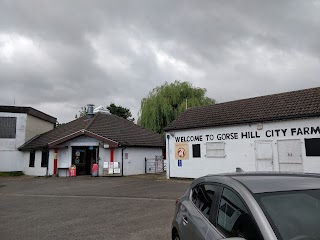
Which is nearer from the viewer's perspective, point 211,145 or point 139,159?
point 211,145

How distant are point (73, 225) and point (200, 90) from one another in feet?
99.6

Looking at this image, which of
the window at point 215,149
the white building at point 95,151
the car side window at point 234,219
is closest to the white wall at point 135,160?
the white building at point 95,151

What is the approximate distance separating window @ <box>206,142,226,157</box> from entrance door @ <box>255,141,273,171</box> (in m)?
2.05

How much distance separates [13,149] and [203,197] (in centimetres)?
2849

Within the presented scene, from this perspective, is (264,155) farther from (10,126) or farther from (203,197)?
(10,126)

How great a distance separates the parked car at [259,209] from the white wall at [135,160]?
67.3 feet

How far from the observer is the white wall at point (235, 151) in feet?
46.4

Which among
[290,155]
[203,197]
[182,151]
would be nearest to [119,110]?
[182,151]

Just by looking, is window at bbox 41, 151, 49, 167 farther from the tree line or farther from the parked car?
the parked car

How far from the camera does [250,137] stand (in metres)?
15.9

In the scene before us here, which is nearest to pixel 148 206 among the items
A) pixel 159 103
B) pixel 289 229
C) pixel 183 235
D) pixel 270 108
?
pixel 183 235

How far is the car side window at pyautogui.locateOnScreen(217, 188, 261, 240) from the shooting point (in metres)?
2.48

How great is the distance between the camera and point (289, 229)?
236 centimetres

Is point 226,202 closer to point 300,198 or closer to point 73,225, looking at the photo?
point 300,198
